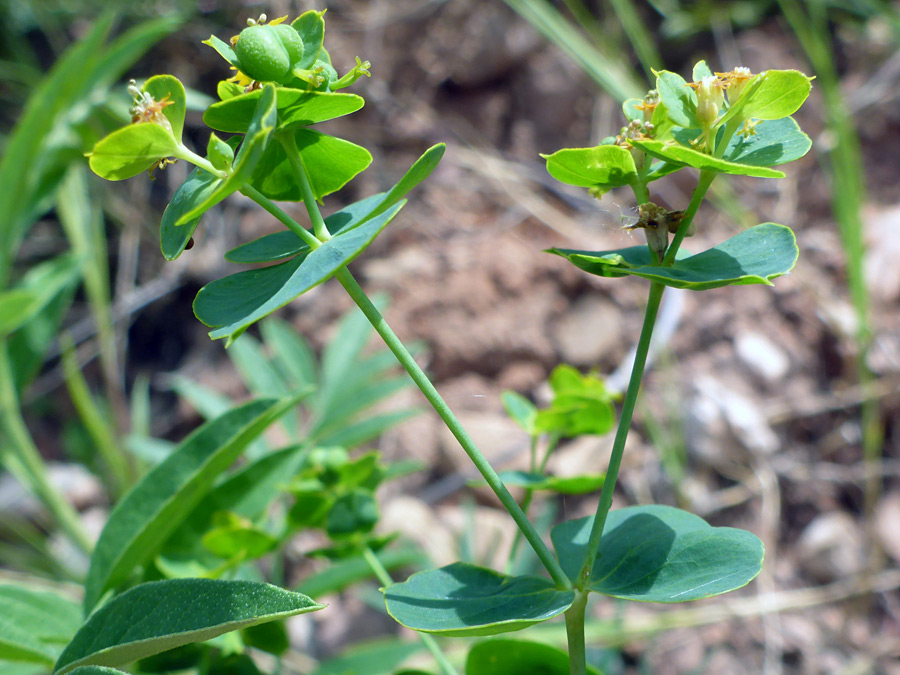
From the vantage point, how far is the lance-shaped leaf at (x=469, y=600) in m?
0.54

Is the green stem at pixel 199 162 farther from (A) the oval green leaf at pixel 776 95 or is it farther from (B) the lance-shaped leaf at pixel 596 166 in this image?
(A) the oval green leaf at pixel 776 95

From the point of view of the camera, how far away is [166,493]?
2.74ft

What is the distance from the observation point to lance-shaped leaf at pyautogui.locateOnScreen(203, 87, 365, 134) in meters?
0.53

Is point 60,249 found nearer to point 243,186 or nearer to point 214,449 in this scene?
point 214,449

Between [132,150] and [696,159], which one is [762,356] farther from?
[132,150]

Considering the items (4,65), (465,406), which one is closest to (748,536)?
(465,406)

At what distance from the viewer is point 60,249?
2.66m

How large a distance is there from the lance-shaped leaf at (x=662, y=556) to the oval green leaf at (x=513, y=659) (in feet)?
0.44

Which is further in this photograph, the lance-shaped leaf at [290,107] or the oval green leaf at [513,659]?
the oval green leaf at [513,659]

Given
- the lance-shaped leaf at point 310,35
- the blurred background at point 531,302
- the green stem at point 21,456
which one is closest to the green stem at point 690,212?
the lance-shaped leaf at point 310,35

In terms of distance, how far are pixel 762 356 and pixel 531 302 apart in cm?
74

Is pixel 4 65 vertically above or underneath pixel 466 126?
above

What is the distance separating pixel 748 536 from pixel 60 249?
2.74m

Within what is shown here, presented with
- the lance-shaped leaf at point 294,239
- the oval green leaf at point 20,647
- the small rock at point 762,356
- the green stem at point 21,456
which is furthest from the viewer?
the small rock at point 762,356
